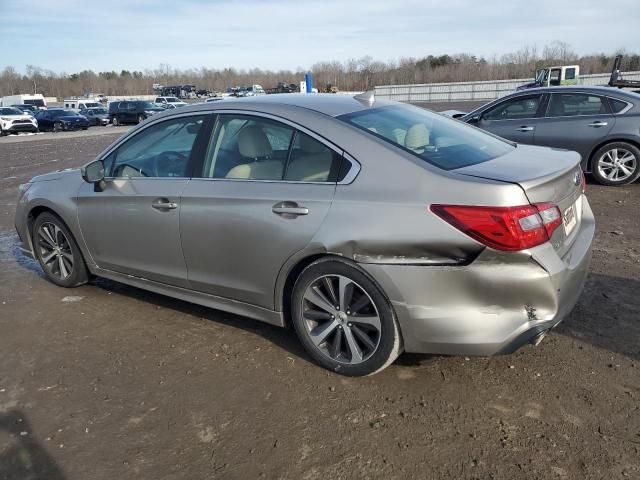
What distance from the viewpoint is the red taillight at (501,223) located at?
2658 mm

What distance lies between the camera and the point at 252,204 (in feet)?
11.1

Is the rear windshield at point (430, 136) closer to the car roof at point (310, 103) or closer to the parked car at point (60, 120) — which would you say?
the car roof at point (310, 103)

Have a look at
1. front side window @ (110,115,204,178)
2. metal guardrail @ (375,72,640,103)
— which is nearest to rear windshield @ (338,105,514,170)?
front side window @ (110,115,204,178)

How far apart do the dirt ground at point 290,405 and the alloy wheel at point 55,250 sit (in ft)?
2.36

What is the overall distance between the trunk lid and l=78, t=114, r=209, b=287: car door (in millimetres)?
2040

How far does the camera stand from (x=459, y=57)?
3703 inches

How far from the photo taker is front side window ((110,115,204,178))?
392 centimetres

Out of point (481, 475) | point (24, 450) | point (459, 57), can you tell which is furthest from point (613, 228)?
point (459, 57)

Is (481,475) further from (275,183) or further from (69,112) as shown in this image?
(69,112)

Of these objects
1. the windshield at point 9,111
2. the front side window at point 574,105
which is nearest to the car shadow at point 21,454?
the front side window at point 574,105

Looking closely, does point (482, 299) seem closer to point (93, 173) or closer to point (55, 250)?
point (93, 173)

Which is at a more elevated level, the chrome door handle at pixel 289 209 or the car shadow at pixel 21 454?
the chrome door handle at pixel 289 209

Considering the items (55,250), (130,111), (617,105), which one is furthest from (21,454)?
(130,111)

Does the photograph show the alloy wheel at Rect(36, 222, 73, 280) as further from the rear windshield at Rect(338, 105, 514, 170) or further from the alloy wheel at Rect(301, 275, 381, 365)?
the rear windshield at Rect(338, 105, 514, 170)
